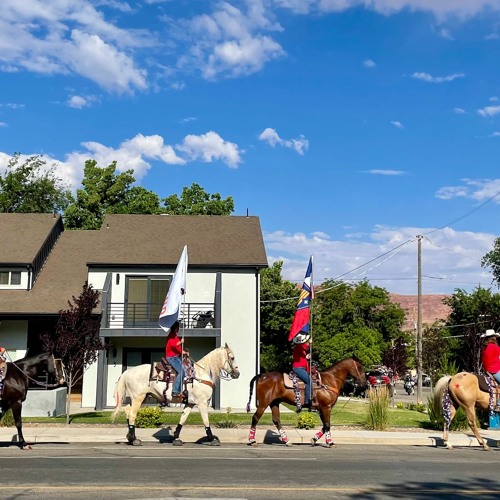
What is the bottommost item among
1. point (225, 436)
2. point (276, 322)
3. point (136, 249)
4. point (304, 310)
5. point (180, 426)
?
point (225, 436)

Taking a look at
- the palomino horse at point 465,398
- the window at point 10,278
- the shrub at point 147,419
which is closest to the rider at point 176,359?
the shrub at point 147,419

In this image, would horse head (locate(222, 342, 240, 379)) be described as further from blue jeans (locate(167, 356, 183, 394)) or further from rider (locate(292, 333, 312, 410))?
rider (locate(292, 333, 312, 410))

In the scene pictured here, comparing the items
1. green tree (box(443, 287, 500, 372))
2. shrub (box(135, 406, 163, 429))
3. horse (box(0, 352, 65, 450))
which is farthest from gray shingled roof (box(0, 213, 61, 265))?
green tree (box(443, 287, 500, 372))

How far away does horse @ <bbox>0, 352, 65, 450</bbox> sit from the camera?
1383 centimetres

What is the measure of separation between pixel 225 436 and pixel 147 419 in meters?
2.79

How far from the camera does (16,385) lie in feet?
45.9

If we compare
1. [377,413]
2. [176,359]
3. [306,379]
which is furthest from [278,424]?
[377,413]

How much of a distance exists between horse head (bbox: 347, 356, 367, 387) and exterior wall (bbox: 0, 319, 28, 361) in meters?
17.4

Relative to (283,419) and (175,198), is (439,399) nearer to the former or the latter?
(283,419)

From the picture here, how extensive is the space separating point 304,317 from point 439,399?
4.42 metres

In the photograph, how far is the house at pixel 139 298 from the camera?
26.7 meters

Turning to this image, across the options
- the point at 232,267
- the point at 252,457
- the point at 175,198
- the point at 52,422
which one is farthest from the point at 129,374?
the point at 175,198

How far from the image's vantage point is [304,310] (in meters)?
15.2

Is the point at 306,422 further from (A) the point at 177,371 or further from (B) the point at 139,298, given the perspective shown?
(B) the point at 139,298
